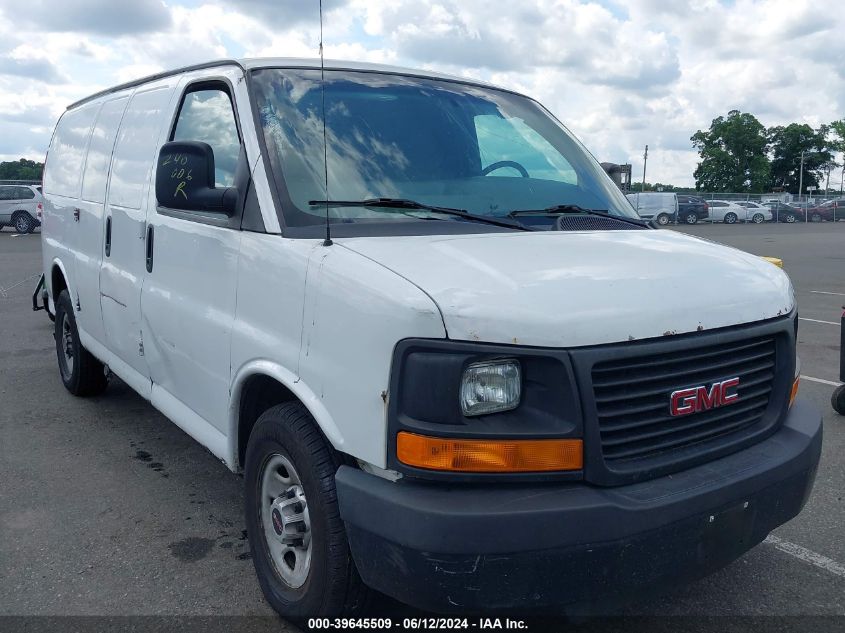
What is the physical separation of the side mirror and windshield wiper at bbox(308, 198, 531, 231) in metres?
0.40

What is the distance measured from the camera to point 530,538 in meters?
2.25

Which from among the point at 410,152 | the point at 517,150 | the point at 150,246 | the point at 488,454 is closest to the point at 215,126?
the point at 150,246

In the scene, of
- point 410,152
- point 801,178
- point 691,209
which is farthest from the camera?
point 801,178

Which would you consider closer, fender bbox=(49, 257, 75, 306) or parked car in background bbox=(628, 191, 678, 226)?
fender bbox=(49, 257, 75, 306)

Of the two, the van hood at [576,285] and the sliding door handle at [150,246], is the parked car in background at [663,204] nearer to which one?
the sliding door handle at [150,246]

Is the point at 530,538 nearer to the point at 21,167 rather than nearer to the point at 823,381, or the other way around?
the point at 823,381

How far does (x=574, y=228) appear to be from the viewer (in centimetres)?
339

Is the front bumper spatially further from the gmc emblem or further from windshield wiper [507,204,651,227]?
windshield wiper [507,204,651,227]

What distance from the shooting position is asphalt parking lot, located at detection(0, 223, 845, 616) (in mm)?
3244

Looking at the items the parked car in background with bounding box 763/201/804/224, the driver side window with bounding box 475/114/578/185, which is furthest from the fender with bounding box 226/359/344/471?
the parked car in background with bounding box 763/201/804/224

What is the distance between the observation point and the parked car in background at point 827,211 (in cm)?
5194

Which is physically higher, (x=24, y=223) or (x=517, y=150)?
(x=517, y=150)

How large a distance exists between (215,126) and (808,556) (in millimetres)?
3279

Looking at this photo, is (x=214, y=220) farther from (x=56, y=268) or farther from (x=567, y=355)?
(x=56, y=268)
